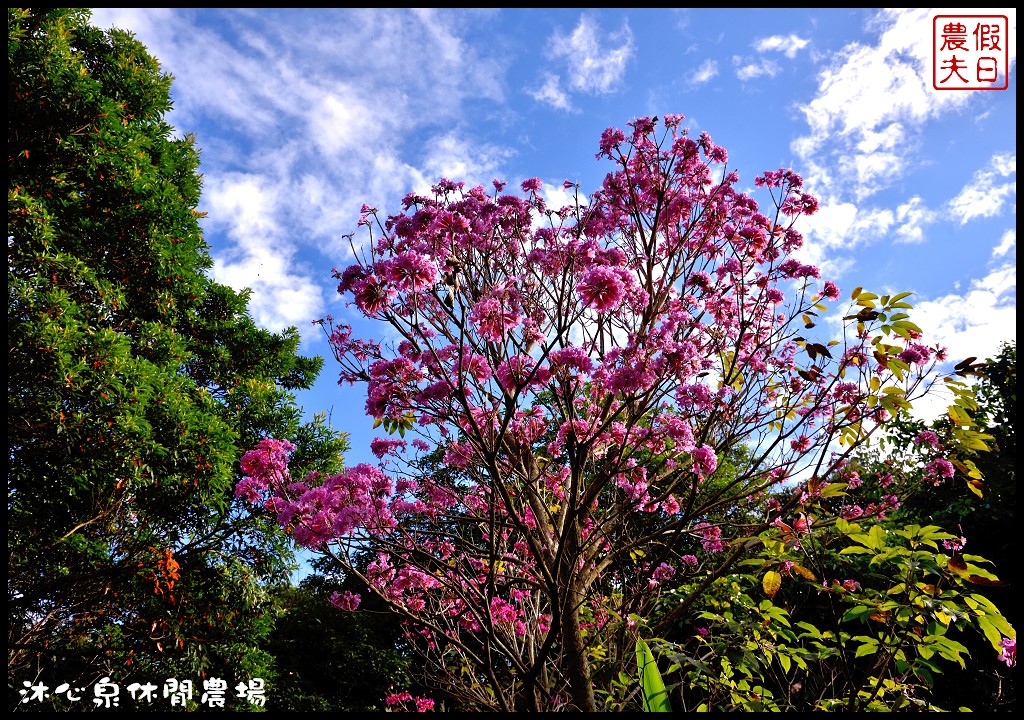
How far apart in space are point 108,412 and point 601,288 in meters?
5.15

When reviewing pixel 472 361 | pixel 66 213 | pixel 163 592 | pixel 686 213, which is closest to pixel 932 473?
pixel 686 213

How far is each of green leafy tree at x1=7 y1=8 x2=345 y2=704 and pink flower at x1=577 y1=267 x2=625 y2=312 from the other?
4.96 metres

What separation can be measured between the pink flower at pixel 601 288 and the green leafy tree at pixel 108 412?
4.96 metres

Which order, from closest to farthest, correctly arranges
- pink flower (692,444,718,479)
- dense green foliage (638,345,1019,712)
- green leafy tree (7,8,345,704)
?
1. dense green foliage (638,345,1019,712)
2. pink flower (692,444,718,479)
3. green leafy tree (7,8,345,704)

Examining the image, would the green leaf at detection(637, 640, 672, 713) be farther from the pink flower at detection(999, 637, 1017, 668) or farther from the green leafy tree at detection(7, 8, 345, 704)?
the green leafy tree at detection(7, 8, 345, 704)

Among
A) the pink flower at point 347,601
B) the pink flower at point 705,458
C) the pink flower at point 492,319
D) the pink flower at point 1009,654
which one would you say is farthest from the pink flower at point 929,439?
the pink flower at point 347,601

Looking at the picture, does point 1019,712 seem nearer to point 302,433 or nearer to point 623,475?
point 623,475

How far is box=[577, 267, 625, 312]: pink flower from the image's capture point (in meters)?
2.53

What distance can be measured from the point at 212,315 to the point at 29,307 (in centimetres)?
354

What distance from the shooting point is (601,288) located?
2576 millimetres

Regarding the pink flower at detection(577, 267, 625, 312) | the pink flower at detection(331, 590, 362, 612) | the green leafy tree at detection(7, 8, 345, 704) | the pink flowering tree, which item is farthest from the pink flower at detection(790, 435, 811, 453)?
the green leafy tree at detection(7, 8, 345, 704)

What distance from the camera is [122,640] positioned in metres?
6.48

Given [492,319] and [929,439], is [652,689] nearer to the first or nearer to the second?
[492,319]

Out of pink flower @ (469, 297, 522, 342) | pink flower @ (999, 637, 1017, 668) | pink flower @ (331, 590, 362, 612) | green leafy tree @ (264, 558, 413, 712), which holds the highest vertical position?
pink flower @ (469, 297, 522, 342)
